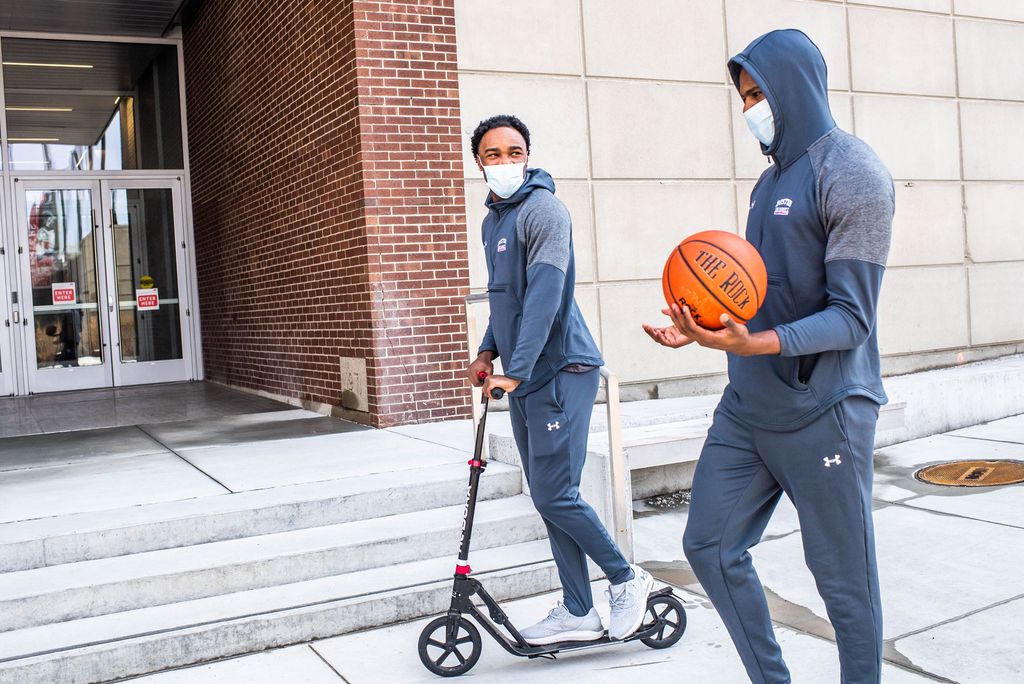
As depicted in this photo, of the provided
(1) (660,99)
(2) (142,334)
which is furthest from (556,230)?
(2) (142,334)

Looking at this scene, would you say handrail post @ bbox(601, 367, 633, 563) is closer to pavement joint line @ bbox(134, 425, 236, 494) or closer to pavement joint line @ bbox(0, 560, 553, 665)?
pavement joint line @ bbox(0, 560, 553, 665)

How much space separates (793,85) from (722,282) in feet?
1.90

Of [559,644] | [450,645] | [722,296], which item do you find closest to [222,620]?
[450,645]

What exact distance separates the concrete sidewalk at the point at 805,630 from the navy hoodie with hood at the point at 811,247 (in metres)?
1.64

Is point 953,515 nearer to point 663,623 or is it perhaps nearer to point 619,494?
point 619,494

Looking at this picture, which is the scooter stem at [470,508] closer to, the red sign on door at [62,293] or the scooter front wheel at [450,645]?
the scooter front wheel at [450,645]

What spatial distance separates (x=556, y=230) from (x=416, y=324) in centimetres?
446

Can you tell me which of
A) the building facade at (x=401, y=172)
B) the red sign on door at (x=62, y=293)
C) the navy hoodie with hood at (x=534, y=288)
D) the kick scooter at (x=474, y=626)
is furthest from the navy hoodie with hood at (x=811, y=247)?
the red sign on door at (x=62, y=293)

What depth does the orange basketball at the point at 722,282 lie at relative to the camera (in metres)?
2.53

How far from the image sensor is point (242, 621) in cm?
438

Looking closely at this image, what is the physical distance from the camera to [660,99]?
9156 millimetres

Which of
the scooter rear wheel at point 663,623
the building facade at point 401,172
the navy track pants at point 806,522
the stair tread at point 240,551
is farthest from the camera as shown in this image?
the building facade at point 401,172

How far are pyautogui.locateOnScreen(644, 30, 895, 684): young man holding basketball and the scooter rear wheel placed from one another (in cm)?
151

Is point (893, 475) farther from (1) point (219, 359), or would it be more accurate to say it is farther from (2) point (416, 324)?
(1) point (219, 359)
